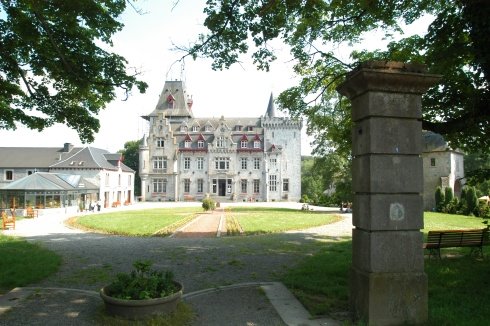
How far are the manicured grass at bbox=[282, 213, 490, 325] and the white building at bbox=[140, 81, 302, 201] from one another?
5165cm

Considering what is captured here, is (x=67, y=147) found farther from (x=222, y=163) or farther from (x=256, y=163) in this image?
(x=256, y=163)

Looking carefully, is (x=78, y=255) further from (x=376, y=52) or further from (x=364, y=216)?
(x=376, y=52)

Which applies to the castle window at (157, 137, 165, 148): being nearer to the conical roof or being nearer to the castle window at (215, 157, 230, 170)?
the conical roof

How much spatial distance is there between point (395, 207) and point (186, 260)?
7362 millimetres

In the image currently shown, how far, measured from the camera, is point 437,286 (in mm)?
7863

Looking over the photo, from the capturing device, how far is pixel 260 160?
64125mm

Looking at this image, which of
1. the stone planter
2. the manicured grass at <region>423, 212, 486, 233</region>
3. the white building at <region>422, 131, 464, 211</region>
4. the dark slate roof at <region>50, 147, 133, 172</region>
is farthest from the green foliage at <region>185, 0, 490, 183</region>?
the dark slate roof at <region>50, 147, 133, 172</region>

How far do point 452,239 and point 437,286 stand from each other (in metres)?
3.75

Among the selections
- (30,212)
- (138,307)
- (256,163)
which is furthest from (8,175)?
(138,307)

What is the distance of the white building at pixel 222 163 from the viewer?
208 feet

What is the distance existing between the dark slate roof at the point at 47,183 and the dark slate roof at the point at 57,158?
4.13 meters

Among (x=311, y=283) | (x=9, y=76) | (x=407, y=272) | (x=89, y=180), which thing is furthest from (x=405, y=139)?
(x=89, y=180)

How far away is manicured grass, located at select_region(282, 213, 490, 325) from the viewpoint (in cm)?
609

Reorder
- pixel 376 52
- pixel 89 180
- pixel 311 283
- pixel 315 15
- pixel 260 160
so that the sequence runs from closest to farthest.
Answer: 1. pixel 311 283
2. pixel 315 15
3. pixel 376 52
4. pixel 89 180
5. pixel 260 160
